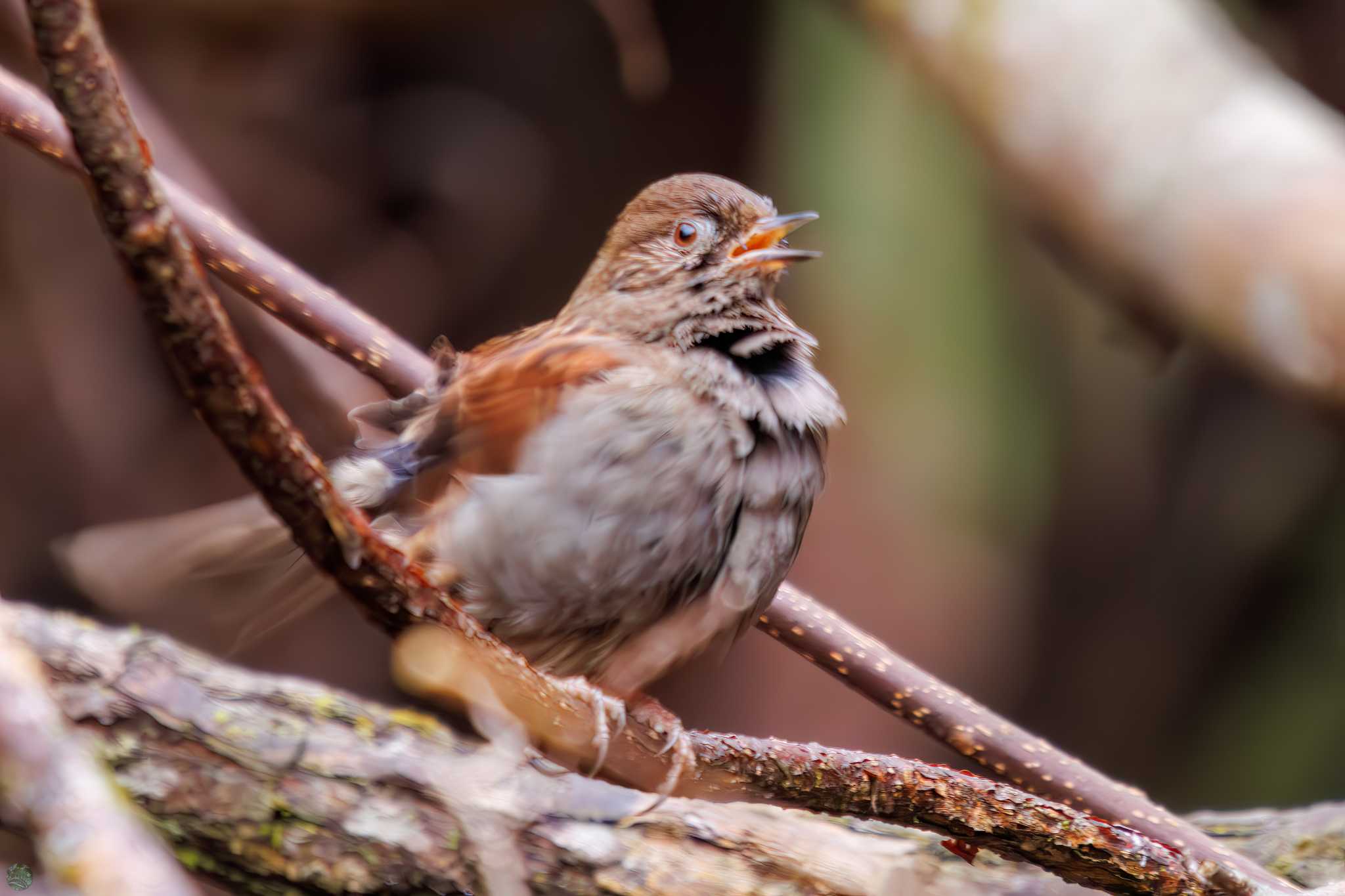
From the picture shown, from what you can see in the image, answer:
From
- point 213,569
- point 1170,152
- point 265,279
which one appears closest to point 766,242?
point 265,279

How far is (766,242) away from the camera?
2.47 metres

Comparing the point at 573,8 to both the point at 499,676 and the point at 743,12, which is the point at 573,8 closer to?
the point at 743,12

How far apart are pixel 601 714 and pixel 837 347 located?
2.86 m

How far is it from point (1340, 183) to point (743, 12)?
2990 mm

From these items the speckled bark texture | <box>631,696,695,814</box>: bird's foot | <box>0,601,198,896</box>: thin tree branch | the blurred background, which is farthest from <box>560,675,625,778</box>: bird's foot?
the blurred background

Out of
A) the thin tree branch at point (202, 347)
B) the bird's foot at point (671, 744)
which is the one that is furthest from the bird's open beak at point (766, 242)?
the thin tree branch at point (202, 347)

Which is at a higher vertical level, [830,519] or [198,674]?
[830,519]

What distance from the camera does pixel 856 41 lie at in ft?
15.2

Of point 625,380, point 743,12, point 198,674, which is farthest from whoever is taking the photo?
point 743,12

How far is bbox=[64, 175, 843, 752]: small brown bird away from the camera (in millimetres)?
1962

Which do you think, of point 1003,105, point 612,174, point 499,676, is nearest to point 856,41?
point 1003,105

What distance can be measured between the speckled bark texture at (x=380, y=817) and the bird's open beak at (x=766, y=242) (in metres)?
1.00

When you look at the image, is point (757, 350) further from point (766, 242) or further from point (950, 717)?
point (950, 717)

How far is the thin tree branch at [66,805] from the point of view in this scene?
0.71 meters
